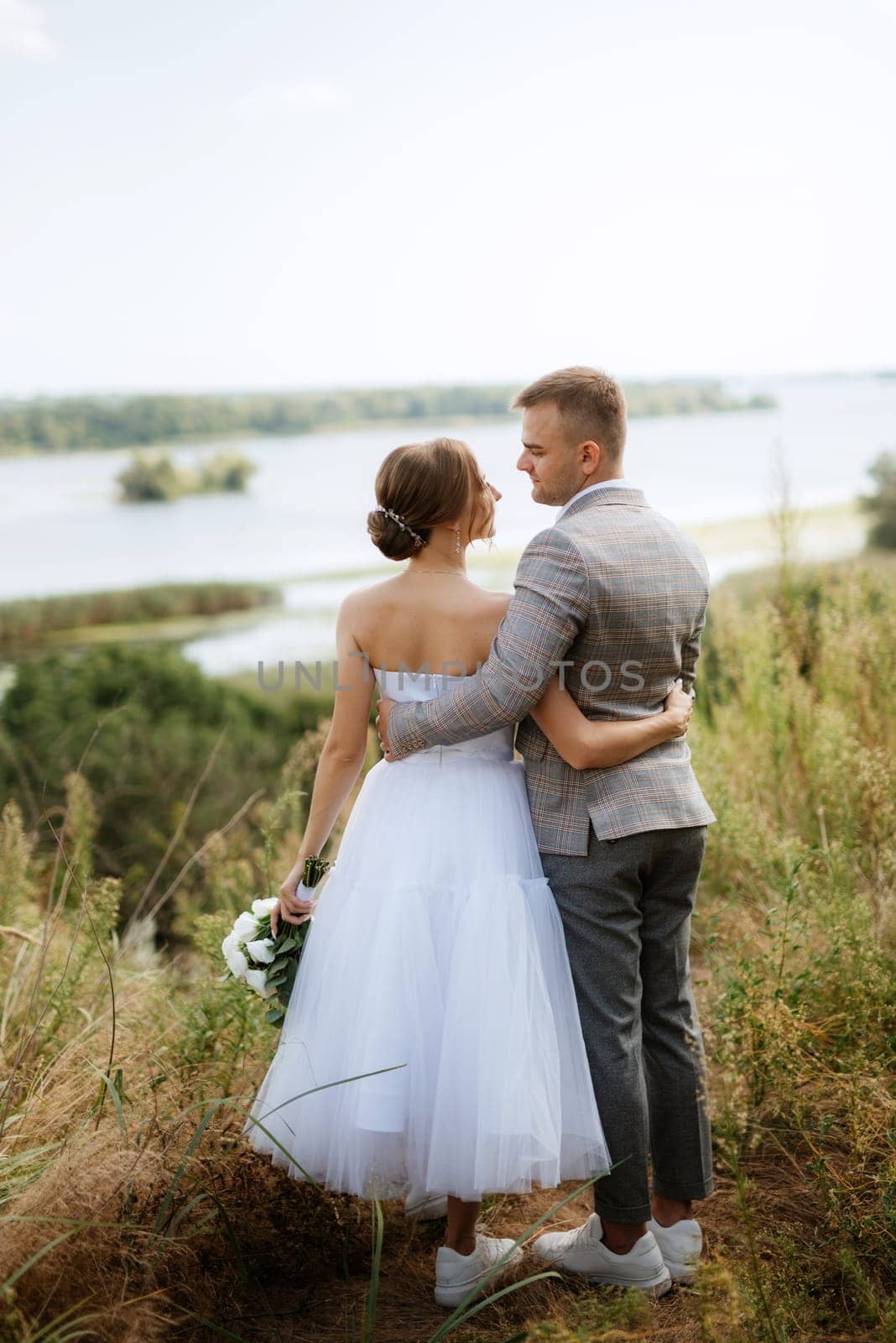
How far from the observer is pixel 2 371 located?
17609 mm

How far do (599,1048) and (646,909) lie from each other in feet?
1.11

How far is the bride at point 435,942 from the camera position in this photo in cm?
213

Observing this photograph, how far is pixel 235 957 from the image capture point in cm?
240

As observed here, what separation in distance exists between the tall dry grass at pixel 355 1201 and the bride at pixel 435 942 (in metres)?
0.18

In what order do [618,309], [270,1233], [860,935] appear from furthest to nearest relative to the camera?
1. [618,309]
2. [860,935]
3. [270,1233]

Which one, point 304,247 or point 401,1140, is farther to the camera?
point 304,247

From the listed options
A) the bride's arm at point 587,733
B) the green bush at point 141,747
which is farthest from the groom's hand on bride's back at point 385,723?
the green bush at point 141,747

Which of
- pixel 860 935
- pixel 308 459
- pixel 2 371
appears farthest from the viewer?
pixel 2 371

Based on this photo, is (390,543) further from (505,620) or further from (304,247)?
(304,247)

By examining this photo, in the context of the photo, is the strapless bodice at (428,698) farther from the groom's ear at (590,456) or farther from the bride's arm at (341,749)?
the groom's ear at (590,456)

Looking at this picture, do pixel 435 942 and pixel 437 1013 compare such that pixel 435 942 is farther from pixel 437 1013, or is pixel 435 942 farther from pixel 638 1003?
pixel 638 1003

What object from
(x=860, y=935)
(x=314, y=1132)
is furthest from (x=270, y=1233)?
(x=860, y=935)

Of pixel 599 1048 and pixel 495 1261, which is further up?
pixel 599 1048

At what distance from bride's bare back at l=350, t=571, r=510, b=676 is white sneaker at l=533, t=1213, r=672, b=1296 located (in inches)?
53.1
